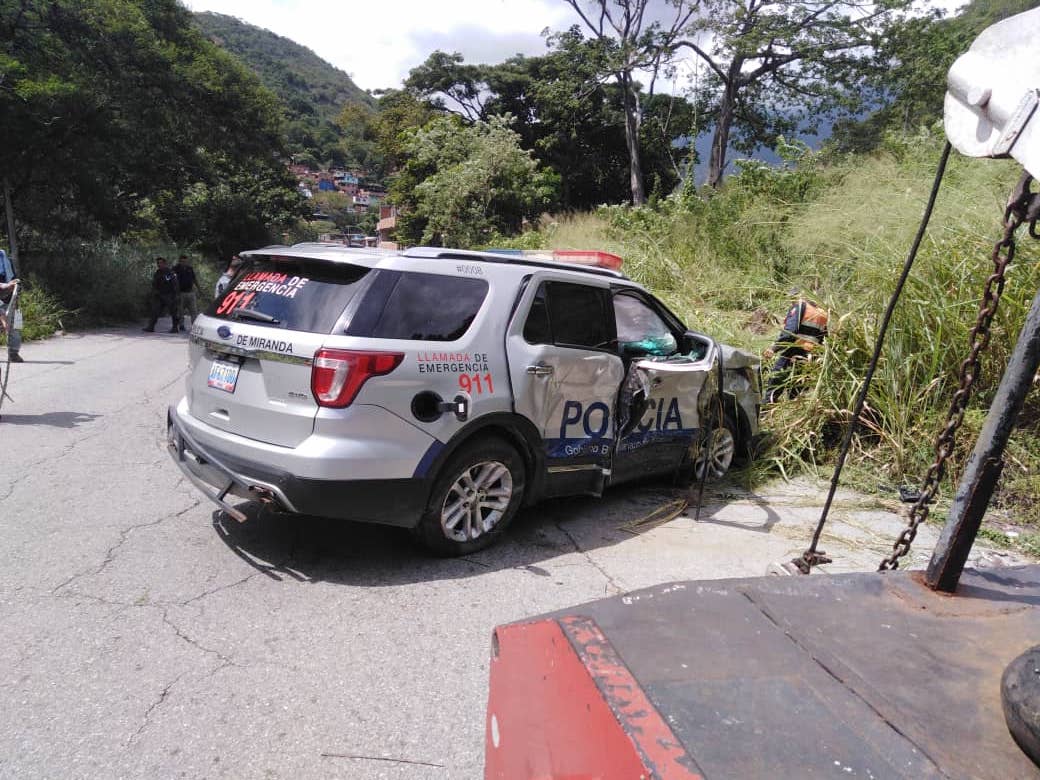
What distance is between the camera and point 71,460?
5.56 meters

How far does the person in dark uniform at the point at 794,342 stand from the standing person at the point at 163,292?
1417 centimetres

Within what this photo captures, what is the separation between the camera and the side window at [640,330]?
18.0 ft

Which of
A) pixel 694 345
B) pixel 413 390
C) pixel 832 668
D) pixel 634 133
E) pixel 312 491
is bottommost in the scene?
pixel 312 491

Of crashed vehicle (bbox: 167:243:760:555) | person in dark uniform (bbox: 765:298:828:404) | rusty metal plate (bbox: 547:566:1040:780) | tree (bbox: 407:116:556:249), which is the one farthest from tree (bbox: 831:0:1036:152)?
rusty metal plate (bbox: 547:566:1040:780)

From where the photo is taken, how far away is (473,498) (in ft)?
13.7

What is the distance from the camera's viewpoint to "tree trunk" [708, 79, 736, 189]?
25406mm

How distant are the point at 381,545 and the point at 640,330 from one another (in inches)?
107

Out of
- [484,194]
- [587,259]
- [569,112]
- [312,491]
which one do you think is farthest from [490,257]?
[569,112]

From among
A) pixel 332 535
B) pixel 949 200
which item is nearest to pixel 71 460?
pixel 332 535

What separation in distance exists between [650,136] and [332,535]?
33193 mm

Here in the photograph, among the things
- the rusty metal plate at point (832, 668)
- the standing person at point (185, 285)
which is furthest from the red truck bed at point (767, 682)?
the standing person at point (185, 285)

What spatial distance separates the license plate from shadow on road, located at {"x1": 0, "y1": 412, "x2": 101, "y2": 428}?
3.55 m

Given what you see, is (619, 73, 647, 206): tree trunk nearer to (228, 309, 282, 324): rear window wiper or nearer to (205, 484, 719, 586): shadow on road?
(205, 484, 719, 586): shadow on road

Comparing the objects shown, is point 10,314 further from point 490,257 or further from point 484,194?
point 484,194
